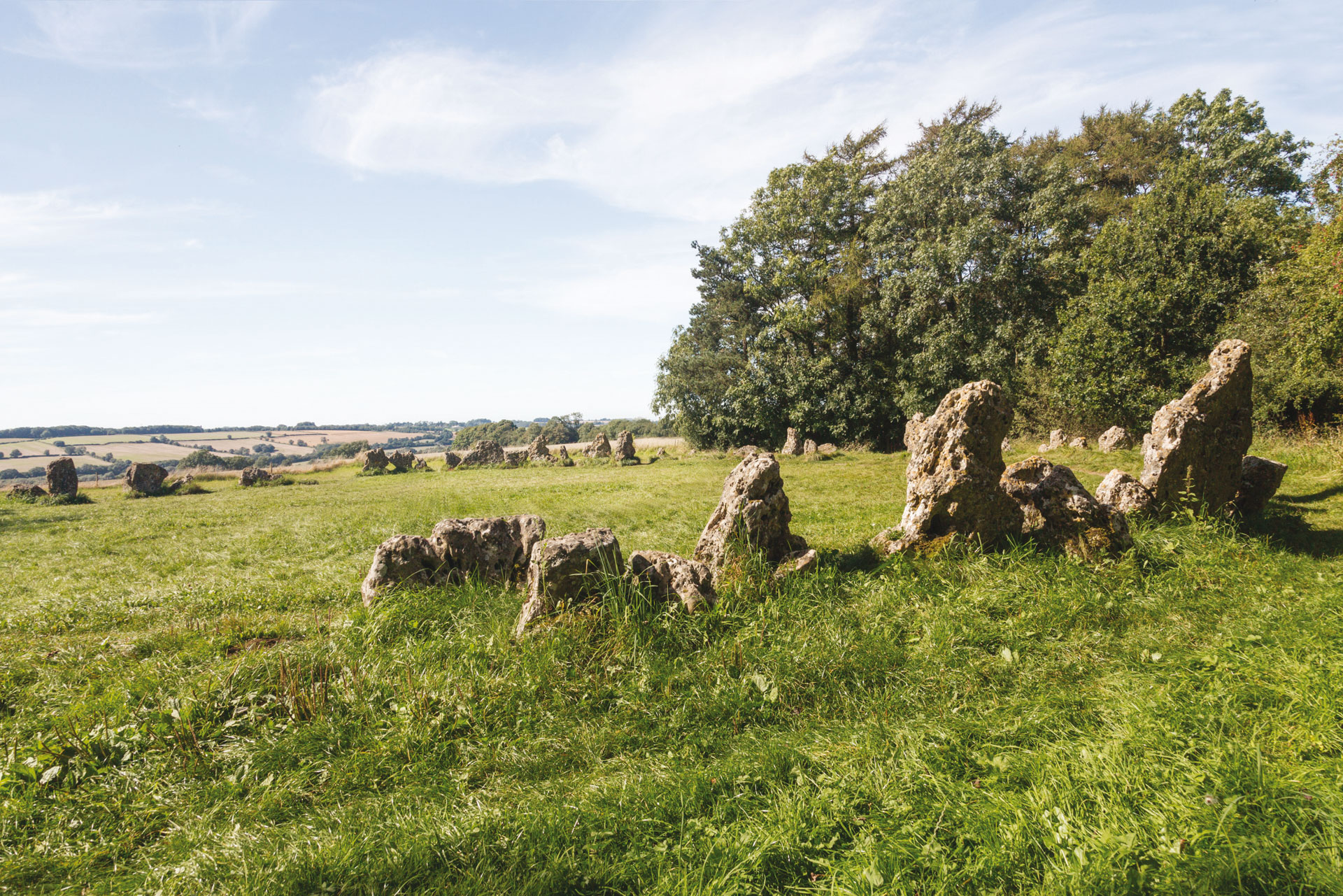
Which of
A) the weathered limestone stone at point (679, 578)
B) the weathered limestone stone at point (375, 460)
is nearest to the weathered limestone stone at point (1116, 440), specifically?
the weathered limestone stone at point (679, 578)

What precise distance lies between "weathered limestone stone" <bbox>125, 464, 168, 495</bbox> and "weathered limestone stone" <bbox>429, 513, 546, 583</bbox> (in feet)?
99.8

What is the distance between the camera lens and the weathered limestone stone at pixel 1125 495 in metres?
8.65

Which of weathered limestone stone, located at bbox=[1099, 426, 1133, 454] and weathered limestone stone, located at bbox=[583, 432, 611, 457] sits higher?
weathered limestone stone, located at bbox=[1099, 426, 1133, 454]

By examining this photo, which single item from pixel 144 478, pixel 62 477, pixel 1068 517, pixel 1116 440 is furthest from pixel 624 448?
pixel 62 477

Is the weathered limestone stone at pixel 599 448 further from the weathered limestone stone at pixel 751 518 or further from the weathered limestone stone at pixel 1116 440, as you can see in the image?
the weathered limestone stone at pixel 751 518

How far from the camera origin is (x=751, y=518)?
719cm

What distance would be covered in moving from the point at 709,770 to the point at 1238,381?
10786 millimetres

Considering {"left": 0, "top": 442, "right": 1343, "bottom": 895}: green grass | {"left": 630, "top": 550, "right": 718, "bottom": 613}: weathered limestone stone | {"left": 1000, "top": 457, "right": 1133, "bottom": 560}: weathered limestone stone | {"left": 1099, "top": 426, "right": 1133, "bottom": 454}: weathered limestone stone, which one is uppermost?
{"left": 1099, "top": 426, "right": 1133, "bottom": 454}: weathered limestone stone

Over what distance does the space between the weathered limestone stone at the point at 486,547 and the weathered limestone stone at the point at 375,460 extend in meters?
33.3

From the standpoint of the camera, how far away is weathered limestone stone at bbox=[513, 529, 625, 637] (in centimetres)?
598

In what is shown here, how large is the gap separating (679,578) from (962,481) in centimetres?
409

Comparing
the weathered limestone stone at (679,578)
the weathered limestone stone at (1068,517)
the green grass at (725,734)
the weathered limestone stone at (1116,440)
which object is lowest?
the green grass at (725,734)

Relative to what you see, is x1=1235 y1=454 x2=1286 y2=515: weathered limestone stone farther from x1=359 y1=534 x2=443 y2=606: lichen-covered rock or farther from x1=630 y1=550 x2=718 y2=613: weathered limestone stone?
x1=359 y1=534 x2=443 y2=606: lichen-covered rock

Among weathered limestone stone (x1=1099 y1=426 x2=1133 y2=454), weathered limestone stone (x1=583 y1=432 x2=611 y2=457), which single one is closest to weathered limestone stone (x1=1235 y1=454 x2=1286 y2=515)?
weathered limestone stone (x1=1099 y1=426 x2=1133 y2=454)
